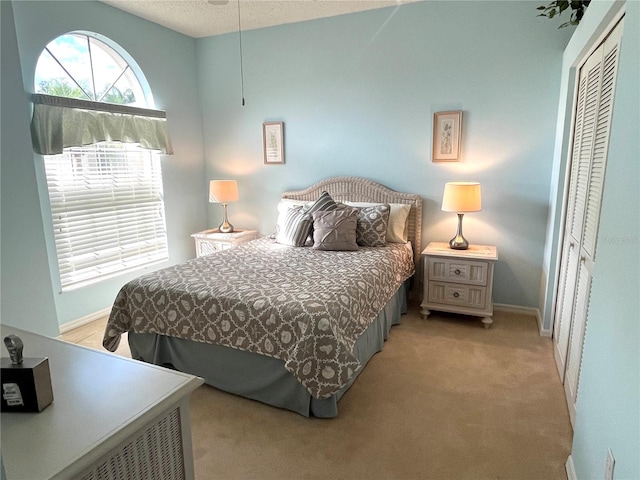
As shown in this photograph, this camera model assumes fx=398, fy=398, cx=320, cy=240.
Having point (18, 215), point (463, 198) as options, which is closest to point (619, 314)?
point (463, 198)

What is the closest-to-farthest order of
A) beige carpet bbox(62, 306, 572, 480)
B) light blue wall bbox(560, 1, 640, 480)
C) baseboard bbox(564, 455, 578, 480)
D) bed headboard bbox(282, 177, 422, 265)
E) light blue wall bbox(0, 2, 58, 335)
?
light blue wall bbox(560, 1, 640, 480) < baseboard bbox(564, 455, 578, 480) < beige carpet bbox(62, 306, 572, 480) < light blue wall bbox(0, 2, 58, 335) < bed headboard bbox(282, 177, 422, 265)

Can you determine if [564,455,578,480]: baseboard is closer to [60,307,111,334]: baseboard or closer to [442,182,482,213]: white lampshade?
[442,182,482,213]: white lampshade

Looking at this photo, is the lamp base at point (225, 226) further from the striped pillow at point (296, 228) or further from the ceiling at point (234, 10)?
the ceiling at point (234, 10)

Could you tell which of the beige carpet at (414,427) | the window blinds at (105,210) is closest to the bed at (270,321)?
the beige carpet at (414,427)

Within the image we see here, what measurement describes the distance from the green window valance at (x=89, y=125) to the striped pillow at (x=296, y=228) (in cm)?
162

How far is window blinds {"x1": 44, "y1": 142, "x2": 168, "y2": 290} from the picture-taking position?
3.41m

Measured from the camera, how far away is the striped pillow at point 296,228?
140 inches

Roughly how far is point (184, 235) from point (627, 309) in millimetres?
4282

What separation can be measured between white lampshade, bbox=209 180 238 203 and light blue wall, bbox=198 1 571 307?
389mm

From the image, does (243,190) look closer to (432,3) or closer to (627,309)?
(432,3)

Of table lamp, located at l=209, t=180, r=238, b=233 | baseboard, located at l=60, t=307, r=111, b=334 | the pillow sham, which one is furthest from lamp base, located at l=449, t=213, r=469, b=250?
baseboard, located at l=60, t=307, r=111, b=334

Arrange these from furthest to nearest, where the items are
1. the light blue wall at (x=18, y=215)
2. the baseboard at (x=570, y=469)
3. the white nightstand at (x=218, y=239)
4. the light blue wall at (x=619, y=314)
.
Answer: the white nightstand at (x=218, y=239) < the light blue wall at (x=18, y=215) < the baseboard at (x=570, y=469) < the light blue wall at (x=619, y=314)

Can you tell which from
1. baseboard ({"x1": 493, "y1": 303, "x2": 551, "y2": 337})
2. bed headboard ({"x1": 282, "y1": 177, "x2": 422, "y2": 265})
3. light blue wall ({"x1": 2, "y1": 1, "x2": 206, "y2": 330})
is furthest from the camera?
bed headboard ({"x1": 282, "y1": 177, "x2": 422, "y2": 265})

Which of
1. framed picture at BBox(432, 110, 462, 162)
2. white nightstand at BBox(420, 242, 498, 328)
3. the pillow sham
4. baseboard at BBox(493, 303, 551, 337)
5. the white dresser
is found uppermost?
framed picture at BBox(432, 110, 462, 162)
